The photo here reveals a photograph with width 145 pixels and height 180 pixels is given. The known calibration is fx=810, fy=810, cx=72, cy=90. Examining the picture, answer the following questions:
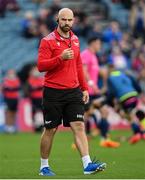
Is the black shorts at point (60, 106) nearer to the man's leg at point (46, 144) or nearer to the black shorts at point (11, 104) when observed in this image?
the man's leg at point (46, 144)

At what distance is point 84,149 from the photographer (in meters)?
12.2

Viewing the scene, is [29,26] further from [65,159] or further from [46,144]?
[46,144]

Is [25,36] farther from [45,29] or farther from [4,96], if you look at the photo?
[4,96]

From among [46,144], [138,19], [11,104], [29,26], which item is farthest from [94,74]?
[138,19]

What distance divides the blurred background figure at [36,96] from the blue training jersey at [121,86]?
665 centimetres

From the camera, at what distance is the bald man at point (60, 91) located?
12.3m

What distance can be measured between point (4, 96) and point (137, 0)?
781 centimetres

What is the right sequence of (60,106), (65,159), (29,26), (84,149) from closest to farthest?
(84,149)
(60,106)
(65,159)
(29,26)

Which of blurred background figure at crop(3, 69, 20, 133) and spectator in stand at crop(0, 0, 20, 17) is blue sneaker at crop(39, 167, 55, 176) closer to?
blurred background figure at crop(3, 69, 20, 133)

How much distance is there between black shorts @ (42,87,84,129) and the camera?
12383 mm

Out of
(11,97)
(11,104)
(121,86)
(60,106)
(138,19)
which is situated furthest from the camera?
(138,19)

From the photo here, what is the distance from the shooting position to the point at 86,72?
62.3 ft

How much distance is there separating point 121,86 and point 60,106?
285 inches

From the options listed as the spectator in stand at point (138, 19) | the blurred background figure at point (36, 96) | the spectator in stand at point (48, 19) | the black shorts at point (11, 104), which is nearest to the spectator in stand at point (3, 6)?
the spectator in stand at point (48, 19)
